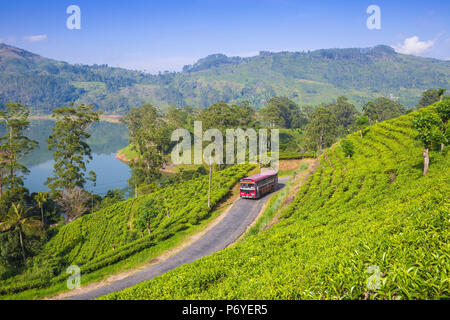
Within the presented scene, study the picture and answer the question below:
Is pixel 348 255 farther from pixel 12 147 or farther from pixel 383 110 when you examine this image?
pixel 383 110

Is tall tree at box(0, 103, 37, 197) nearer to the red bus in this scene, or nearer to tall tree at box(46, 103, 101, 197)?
tall tree at box(46, 103, 101, 197)

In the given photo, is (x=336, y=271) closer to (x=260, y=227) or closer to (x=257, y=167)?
(x=260, y=227)

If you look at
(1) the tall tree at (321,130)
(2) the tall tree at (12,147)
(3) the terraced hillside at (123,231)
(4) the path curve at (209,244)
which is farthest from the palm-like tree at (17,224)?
(1) the tall tree at (321,130)

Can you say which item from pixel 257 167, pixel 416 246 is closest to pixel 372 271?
pixel 416 246

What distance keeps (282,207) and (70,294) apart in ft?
59.9

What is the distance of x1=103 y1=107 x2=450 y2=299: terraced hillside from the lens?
16.9 ft

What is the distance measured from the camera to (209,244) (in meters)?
22.4

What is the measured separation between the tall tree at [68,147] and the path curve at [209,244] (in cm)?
3509

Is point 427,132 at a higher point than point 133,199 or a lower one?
higher

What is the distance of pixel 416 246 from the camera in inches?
249

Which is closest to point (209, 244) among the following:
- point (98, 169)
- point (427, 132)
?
point (427, 132)

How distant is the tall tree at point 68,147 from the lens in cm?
4903

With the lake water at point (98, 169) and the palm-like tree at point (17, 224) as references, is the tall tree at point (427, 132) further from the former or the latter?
the lake water at point (98, 169)

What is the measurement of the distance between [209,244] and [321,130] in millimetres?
56051
